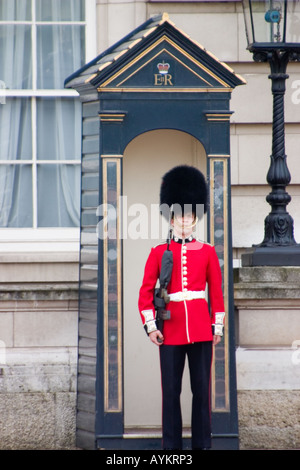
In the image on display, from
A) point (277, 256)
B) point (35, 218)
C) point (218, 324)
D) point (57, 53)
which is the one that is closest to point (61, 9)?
point (57, 53)

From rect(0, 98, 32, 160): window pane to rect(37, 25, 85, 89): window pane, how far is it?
0.21 meters

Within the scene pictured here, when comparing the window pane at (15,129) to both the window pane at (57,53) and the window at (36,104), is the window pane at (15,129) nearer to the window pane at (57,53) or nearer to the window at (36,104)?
the window at (36,104)

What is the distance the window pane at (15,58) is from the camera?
258 inches

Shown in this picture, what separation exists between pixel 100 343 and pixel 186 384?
2.55 feet

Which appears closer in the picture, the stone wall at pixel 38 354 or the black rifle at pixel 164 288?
the black rifle at pixel 164 288

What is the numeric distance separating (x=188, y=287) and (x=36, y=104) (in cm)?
221

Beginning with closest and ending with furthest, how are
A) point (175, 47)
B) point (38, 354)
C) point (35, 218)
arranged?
point (175, 47) < point (38, 354) < point (35, 218)

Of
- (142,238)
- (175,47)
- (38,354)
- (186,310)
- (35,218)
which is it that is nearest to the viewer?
(186,310)

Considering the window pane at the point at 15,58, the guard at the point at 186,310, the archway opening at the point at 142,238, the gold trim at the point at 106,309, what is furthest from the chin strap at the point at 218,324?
the window pane at the point at 15,58

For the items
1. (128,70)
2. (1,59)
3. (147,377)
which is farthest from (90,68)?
(147,377)

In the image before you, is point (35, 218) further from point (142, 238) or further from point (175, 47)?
point (175, 47)

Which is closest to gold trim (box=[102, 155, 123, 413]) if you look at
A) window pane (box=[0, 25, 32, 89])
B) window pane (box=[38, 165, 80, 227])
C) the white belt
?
the white belt

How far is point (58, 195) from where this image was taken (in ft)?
21.5

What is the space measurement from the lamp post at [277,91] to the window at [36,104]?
133 cm
